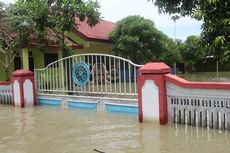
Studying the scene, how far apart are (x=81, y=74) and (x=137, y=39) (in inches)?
456

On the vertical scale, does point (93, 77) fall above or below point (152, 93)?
above

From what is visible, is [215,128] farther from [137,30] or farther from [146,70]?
[137,30]

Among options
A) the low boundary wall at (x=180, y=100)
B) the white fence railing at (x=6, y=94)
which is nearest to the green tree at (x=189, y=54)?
the white fence railing at (x=6, y=94)

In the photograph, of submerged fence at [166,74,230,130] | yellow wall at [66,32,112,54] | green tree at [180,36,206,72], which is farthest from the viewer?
green tree at [180,36,206,72]

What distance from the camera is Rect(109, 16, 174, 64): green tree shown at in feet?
73.4

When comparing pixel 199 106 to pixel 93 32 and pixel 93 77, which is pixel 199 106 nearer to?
pixel 93 77

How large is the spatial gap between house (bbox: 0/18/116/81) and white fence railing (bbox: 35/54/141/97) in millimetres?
4194

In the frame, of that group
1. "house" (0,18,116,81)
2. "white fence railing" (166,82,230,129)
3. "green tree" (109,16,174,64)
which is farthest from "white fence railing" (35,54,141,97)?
"green tree" (109,16,174,64)

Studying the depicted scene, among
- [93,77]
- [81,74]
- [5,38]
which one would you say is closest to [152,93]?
[93,77]

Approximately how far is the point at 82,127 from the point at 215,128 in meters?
3.14

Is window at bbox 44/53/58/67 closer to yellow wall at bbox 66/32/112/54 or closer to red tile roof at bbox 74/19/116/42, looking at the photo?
yellow wall at bbox 66/32/112/54

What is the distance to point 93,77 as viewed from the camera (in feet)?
35.3

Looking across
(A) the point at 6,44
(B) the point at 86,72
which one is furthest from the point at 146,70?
(A) the point at 6,44

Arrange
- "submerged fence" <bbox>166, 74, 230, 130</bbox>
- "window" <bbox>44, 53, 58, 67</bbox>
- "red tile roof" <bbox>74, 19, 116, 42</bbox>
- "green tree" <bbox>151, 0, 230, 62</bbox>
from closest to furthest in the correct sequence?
"green tree" <bbox>151, 0, 230, 62</bbox>
"submerged fence" <bbox>166, 74, 230, 130</bbox>
"window" <bbox>44, 53, 58, 67</bbox>
"red tile roof" <bbox>74, 19, 116, 42</bbox>
